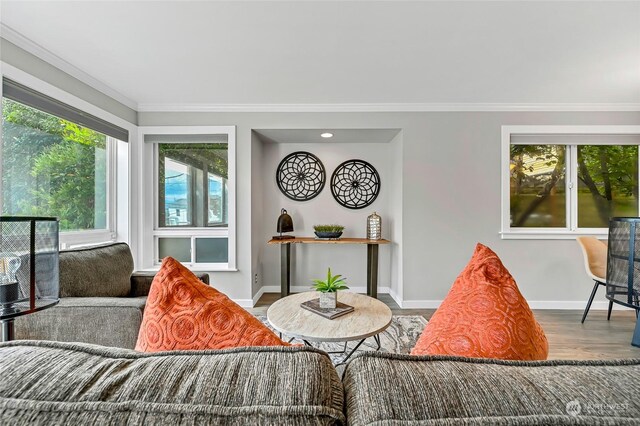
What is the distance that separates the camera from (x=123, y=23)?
1823 millimetres

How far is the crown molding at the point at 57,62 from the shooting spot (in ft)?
6.28

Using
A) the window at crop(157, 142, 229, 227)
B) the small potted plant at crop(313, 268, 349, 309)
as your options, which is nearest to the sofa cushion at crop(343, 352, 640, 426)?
the small potted plant at crop(313, 268, 349, 309)

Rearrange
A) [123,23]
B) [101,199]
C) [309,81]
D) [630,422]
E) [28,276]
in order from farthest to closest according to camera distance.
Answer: [101,199] → [309,81] → [123,23] → [28,276] → [630,422]

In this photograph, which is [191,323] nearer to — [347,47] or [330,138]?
[347,47]

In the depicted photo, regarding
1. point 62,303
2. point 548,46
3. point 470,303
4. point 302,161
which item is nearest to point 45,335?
point 62,303

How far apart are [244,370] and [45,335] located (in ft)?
5.89

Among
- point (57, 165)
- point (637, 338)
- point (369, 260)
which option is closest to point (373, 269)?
point (369, 260)

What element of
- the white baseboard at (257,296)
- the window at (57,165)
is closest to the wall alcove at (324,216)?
the white baseboard at (257,296)

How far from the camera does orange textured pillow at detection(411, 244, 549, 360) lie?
0.64 m

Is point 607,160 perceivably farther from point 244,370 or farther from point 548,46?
point 244,370

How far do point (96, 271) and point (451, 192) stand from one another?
11.1ft

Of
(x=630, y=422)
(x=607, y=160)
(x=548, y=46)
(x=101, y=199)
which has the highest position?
(x=548, y=46)

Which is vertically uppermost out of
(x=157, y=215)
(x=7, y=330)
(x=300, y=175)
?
(x=300, y=175)

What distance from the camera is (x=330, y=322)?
1.62 metres
